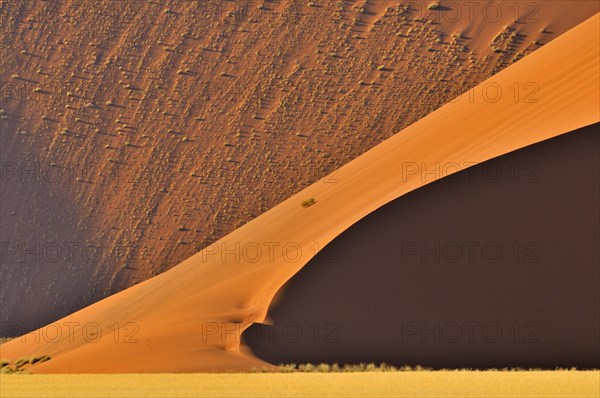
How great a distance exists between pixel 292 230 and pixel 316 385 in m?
11.2

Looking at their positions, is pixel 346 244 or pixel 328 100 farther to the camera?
pixel 328 100

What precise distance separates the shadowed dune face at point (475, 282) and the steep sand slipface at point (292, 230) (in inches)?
28.9

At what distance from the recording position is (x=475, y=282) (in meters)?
22.4

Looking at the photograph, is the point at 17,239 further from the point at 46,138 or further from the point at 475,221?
the point at 475,221

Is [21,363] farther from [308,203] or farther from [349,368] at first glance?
[308,203]

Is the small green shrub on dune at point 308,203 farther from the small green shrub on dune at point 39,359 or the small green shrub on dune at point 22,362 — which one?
the small green shrub on dune at point 22,362

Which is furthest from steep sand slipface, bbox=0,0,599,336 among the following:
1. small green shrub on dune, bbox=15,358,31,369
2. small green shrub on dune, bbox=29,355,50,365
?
small green shrub on dune, bbox=29,355,50,365

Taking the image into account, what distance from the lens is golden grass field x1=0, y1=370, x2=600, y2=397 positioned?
15695 mm

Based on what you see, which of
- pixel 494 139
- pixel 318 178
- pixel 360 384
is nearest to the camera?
pixel 360 384

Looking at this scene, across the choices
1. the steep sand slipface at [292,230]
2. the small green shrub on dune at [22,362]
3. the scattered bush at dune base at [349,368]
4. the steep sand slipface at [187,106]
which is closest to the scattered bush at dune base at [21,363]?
the small green shrub on dune at [22,362]

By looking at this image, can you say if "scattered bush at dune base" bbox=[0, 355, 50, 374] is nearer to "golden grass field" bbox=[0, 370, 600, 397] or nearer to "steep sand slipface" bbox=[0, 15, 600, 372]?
"steep sand slipface" bbox=[0, 15, 600, 372]

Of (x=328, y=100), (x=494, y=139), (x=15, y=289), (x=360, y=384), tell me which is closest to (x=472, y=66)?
(x=328, y=100)

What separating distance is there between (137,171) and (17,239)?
3890 millimetres

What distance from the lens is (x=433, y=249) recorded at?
22.5 meters
